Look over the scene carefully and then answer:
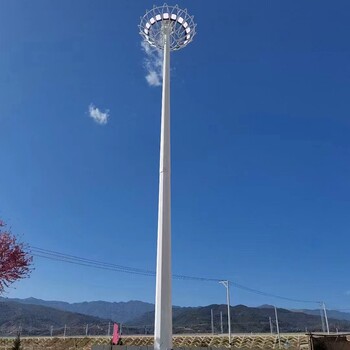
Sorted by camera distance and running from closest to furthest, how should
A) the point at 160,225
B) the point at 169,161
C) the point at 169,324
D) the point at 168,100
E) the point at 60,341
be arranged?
the point at 169,324 < the point at 160,225 < the point at 169,161 < the point at 168,100 < the point at 60,341

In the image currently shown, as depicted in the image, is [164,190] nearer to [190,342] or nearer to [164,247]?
[164,247]

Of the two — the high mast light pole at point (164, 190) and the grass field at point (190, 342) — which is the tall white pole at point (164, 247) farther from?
the grass field at point (190, 342)

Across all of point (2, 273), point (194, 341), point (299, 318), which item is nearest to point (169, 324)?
point (2, 273)

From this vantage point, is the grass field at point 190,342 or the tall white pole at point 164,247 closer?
the tall white pole at point 164,247

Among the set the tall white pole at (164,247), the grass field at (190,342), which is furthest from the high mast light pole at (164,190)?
the grass field at (190,342)

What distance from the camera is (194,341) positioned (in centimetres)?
4778

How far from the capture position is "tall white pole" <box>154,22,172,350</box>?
1620cm

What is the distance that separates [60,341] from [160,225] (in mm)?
43221

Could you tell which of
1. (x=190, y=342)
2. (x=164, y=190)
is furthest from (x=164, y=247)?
(x=190, y=342)

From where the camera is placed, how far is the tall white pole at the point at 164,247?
16.2 metres

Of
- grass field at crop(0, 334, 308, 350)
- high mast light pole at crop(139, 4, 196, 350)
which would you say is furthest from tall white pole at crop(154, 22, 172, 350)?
grass field at crop(0, 334, 308, 350)

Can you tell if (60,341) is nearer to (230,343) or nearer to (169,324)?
(230,343)

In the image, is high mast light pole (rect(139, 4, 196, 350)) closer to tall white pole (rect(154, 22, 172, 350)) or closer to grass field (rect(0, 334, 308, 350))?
tall white pole (rect(154, 22, 172, 350))

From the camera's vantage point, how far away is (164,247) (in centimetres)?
1784
